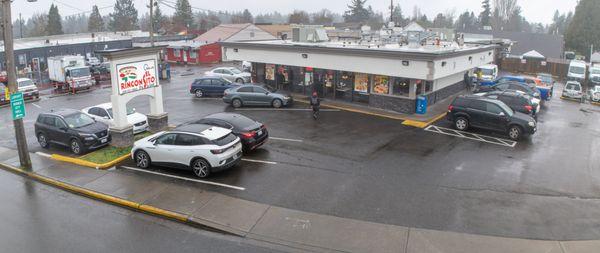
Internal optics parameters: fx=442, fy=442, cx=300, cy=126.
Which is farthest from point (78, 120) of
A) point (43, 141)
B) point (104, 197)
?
point (104, 197)

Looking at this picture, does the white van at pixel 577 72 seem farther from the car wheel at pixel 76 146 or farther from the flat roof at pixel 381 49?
the car wheel at pixel 76 146

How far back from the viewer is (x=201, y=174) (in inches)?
590

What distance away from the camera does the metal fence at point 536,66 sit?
155ft

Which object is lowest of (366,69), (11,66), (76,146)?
(76,146)

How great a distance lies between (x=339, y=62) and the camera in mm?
27047

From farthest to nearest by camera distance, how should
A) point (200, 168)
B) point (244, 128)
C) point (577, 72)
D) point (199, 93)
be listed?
point (577, 72) < point (199, 93) < point (244, 128) < point (200, 168)

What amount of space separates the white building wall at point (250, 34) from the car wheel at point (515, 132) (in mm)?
45436

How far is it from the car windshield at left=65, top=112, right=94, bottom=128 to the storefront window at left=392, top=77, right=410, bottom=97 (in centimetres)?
1617

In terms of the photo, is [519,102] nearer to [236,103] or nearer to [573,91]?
[573,91]

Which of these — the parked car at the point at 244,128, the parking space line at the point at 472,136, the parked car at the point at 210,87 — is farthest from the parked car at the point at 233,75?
the parked car at the point at 244,128

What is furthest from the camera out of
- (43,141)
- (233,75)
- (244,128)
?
(233,75)

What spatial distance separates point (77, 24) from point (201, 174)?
20562 centimetres

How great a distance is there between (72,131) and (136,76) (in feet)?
11.1

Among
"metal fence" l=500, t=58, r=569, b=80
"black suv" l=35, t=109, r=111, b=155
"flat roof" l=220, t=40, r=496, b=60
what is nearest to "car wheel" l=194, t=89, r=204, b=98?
"flat roof" l=220, t=40, r=496, b=60
